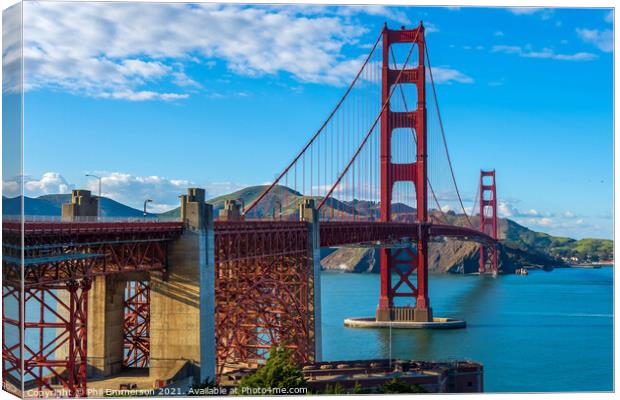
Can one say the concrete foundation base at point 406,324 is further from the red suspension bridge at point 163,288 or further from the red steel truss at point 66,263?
the red steel truss at point 66,263

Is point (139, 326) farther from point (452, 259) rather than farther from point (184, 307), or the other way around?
point (452, 259)

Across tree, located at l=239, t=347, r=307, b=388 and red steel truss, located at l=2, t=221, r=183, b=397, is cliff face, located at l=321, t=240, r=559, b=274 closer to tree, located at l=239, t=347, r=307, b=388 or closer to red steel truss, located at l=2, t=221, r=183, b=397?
red steel truss, located at l=2, t=221, r=183, b=397

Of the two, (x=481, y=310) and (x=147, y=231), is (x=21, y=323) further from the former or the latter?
(x=481, y=310)

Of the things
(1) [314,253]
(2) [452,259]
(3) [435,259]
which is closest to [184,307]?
(1) [314,253]

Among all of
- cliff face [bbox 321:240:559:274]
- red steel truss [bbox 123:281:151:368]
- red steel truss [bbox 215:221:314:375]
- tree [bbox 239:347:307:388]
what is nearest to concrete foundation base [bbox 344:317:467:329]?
red steel truss [bbox 215:221:314:375]

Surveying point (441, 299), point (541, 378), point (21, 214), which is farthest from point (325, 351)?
point (441, 299)
